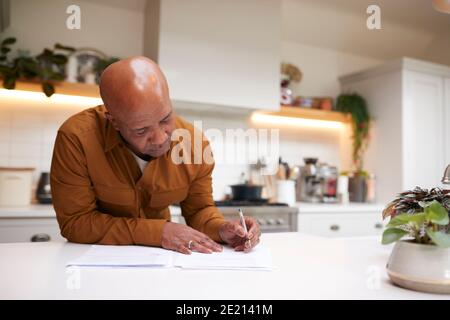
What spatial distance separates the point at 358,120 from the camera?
3465 millimetres

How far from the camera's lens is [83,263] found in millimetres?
868

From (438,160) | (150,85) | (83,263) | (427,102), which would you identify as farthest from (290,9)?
(83,263)

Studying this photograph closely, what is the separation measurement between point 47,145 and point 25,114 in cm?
24

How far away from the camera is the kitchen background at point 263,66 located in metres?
2.62

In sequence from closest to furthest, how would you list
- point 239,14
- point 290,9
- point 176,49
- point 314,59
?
point 176,49 → point 239,14 → point 290,9 → point 314,59

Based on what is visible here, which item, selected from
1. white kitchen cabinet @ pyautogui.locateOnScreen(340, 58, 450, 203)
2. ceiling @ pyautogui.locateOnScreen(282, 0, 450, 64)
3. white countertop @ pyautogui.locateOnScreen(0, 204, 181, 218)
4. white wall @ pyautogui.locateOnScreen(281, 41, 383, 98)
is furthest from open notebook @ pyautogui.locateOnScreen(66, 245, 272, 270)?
white wall @ pyautogui.locateOnScreen(281, 41, 383, 98)

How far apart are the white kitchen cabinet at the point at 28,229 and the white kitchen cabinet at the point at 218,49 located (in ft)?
3.59

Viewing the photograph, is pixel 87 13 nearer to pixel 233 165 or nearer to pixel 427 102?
pixel 233 165

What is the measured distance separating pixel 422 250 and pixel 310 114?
2695 millimetres

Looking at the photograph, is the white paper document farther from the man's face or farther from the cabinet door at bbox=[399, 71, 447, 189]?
the cabinet door at bbox=[399, 71, 447, 189]

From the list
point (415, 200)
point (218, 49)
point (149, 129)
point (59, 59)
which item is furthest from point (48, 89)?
point (415, 200)

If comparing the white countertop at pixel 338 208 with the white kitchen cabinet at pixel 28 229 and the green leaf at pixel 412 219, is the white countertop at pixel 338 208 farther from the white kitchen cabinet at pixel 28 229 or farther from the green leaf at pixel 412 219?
the green leaf at pixel 412 219

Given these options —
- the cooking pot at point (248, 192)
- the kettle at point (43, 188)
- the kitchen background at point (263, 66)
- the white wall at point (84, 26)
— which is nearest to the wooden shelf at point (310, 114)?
the kitchen background at point (263, 66)

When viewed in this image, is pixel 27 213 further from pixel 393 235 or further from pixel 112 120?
pixel 393 235
